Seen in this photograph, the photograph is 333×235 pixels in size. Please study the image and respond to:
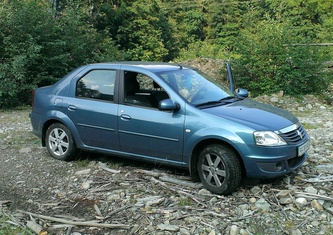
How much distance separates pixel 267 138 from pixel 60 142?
3.46 m

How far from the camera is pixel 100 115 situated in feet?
18.7

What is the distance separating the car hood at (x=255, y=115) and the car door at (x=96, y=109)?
1.51 meters

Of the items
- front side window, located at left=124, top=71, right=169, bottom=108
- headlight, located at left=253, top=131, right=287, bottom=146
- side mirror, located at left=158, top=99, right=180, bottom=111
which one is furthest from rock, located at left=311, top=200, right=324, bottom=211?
front side window, located at left=124, top=71, right=169, bottom=108

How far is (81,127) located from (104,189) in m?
1.30

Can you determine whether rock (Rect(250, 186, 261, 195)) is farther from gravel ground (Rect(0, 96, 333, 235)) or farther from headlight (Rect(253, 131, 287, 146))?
headlight (Rect(253, 131, 287, 146))

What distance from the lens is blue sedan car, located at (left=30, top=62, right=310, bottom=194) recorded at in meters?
4.62

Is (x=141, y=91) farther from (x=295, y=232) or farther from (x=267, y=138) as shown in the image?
(x=295, y=232)

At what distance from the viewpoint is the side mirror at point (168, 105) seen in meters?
4.95

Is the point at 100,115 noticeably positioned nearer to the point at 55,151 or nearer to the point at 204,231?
the point at 55,151

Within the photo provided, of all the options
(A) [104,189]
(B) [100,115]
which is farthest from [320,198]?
(B) [100,115]

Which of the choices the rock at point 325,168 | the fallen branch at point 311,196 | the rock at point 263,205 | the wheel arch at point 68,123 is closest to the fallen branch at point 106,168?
the wheel arch at point 68,123

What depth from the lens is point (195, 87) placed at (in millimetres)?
5527

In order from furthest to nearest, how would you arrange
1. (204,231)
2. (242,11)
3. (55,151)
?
1. (242,11)
2. (55,151)
3. (204,231)

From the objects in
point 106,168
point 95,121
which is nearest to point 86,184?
point 106,168
